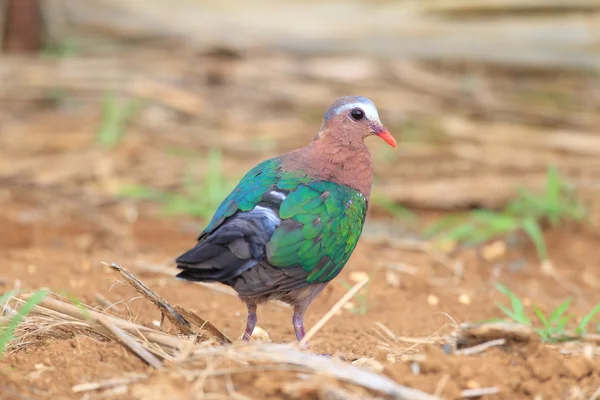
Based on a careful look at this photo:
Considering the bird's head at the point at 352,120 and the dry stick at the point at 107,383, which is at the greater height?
the bird's head at the point at 352,120

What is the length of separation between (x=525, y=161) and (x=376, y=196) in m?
1.25

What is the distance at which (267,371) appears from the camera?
2.54 m

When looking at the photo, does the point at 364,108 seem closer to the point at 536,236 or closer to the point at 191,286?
the point at 191,286

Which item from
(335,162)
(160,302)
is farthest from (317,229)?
(160,302)

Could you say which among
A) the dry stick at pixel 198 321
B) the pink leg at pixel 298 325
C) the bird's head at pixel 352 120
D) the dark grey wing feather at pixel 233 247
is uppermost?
the bird's head at pixel 352 120

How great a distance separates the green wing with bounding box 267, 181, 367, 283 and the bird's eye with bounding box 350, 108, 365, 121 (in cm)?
38

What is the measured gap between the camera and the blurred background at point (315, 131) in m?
5.16

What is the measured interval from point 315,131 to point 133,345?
490cm

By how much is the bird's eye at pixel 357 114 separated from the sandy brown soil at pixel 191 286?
0.97 metres

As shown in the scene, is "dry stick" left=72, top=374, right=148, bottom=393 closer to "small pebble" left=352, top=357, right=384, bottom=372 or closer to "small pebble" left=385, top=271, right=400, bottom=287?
"small pebble" left=352, top=357, right=384, bottom=372

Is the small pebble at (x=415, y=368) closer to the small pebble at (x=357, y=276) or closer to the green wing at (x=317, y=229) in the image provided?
the green wing at (x=317, y=229)

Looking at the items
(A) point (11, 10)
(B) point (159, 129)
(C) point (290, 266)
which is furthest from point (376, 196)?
(A) point (11, 10)

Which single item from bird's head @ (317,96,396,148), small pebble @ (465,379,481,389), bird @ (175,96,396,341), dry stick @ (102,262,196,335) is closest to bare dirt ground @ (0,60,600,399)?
small pebble @ (465,379,481,389)

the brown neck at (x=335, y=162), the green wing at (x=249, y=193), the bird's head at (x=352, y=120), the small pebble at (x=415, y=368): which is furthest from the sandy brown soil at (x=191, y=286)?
the bird's head at (x=352, y=120)
